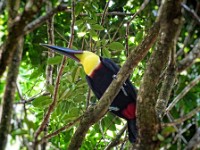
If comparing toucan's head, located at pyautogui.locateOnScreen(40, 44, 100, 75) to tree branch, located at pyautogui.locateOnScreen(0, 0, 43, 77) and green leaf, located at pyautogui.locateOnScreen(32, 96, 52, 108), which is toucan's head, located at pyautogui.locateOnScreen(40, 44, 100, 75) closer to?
green leaf, located at pyautogui.locateOnScreen(32, 96, 52, 108)

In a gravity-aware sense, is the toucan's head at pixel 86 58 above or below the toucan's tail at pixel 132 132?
above

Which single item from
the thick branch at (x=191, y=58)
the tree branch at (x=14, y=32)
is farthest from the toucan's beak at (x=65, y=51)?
the tree branch at (x=14, y=32)

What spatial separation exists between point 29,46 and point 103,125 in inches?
41.3

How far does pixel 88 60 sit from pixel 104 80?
0.37 m

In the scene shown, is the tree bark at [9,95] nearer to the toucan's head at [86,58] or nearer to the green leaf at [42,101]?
the green leaf at [42,101]

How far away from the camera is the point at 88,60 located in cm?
392

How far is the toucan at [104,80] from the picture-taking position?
380cm

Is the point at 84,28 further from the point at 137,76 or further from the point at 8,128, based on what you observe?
the point at 8,128

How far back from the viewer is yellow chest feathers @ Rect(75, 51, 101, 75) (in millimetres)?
3934

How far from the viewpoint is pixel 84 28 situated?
366 cm

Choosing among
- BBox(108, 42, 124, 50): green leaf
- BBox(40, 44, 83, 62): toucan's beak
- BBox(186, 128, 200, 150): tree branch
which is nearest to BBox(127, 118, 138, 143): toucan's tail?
BBox(108, 42, 124, 50): green leaf

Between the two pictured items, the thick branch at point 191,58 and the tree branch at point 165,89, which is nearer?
the thick branch at point 191,58

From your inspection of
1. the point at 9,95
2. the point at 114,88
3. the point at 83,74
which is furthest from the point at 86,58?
the point at 9,95

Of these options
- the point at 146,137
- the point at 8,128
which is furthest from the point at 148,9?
the point at 8,128
